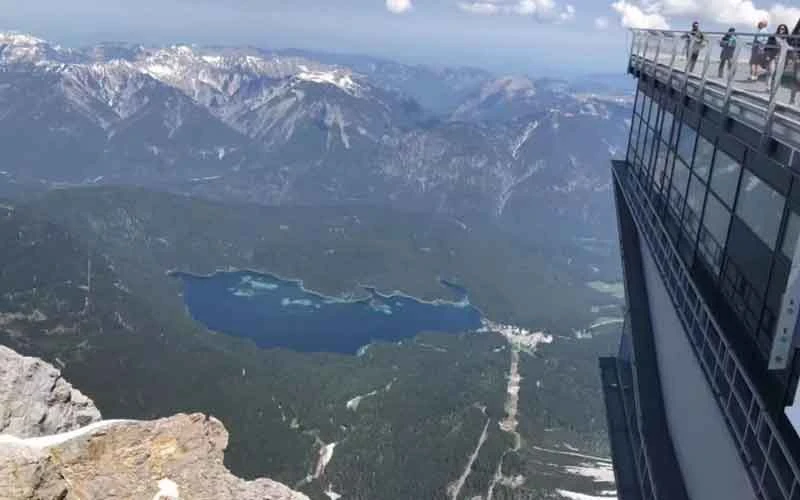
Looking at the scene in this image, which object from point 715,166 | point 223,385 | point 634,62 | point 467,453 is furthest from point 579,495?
point 715,166

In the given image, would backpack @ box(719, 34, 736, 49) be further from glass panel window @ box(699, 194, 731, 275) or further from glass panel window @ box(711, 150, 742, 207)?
glass panel window @ box(699, 194, 731, 275)

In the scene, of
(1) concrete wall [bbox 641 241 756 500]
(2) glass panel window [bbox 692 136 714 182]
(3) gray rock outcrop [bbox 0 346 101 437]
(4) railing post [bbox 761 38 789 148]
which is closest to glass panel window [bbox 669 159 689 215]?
→ (2) glass panel window [bbox 692 136 714 182]

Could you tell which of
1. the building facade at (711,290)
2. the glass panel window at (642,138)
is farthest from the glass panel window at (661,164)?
the glass panel window at (642,138)

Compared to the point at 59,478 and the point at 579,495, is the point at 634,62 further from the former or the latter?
the point at 579,495

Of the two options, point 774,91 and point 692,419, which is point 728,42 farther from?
point 692,419

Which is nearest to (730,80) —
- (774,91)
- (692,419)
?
(774,91)
